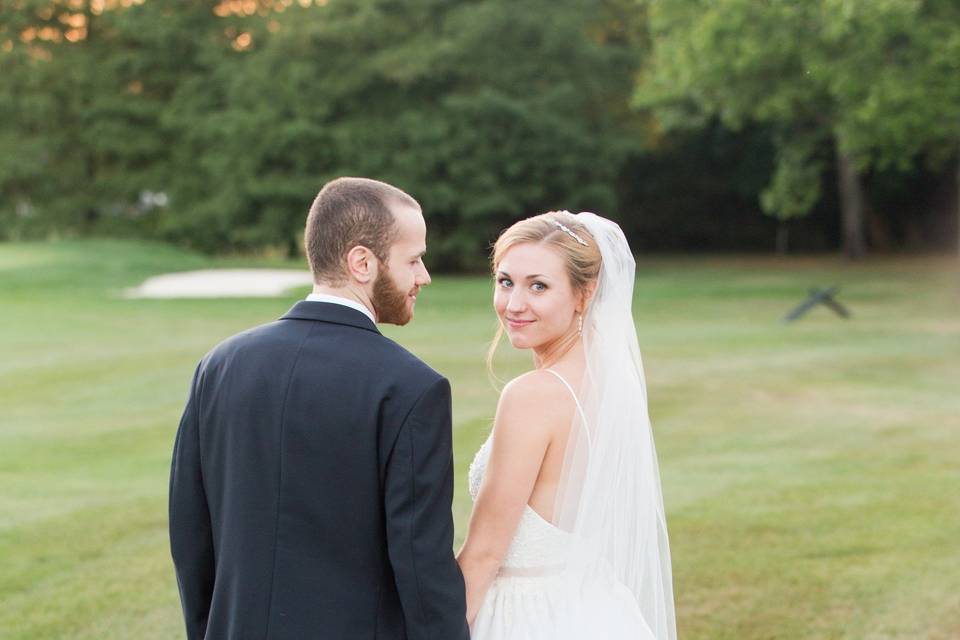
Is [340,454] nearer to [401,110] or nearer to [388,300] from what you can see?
[388,300]

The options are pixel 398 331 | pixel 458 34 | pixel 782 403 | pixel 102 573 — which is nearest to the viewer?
pixel 102 573

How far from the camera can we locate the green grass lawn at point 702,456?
599cm

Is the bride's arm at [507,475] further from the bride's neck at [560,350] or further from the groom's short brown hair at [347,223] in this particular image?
the groom's short brown hair at [347,223]

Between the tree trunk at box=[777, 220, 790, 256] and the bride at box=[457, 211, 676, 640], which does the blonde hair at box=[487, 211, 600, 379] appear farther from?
the tree trunk at box=[777, 220, 790, 256]

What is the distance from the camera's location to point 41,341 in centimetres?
1678

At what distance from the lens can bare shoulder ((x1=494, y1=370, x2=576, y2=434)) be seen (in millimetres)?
2785

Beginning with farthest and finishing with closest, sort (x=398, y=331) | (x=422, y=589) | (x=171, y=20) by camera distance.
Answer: (x=171, y=20) → (x=398, y=331) → (x=422, y=589)

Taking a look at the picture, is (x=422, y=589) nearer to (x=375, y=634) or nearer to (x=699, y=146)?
(x=375, y=634)

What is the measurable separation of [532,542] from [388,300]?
0.83 m

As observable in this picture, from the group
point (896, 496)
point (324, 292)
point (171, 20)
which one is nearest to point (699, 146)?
point (171, 20)

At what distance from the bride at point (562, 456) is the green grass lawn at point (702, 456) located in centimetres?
265

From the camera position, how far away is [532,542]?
9.71 feet

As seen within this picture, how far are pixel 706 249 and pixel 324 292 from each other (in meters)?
44.3

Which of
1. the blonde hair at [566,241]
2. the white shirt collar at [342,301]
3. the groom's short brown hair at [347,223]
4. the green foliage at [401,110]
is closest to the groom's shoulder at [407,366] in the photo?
the white shirt collar at [342,301]
